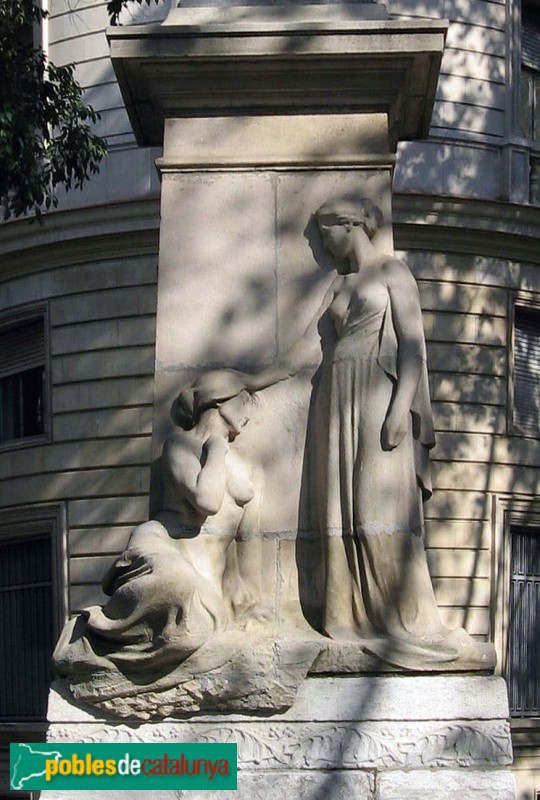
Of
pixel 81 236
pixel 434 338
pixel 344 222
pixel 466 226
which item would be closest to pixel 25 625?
pixel 81 236

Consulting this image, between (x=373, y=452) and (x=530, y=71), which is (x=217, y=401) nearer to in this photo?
(x=373, y=452)

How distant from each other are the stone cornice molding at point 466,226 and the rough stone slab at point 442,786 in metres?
13.5

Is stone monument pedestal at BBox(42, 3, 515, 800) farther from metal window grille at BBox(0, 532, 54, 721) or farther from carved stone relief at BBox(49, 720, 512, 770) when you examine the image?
metal window grille at BBox(0, 532, 54, 721)

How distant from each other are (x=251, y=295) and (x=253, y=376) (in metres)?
0.40

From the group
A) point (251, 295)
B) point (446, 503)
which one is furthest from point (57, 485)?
point (251, 295)

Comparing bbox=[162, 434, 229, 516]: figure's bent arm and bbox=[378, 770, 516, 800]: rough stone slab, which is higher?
bbox=[162, 434, 229, 516]: figure's bent arm

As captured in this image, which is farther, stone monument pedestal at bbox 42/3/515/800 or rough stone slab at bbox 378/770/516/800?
stone monument pedestal at bbox 42/3/515/800

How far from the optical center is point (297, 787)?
8000 mm

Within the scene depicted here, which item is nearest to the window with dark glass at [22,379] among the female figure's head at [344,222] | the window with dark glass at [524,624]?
the window with dark glass at [524,624]

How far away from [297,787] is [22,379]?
51.7ft

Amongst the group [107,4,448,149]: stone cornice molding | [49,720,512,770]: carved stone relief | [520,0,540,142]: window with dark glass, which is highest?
[520,0,540,142]: window with dark glass

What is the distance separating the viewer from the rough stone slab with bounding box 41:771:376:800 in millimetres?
7988

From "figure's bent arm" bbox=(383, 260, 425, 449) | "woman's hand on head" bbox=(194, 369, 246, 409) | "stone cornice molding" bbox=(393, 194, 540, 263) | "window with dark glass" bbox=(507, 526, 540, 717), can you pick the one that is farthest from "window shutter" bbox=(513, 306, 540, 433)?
"woman's hand on head" bbox=(194, 369, 246, 409)

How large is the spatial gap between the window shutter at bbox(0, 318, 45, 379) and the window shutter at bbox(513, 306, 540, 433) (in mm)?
5433
